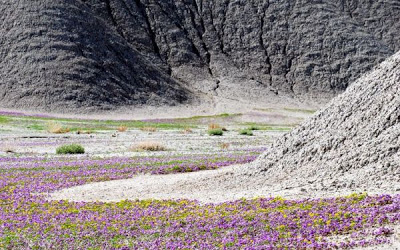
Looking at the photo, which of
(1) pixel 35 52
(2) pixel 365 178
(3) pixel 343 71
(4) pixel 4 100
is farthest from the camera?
(3) pixel 343 71

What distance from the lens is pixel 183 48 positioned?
3733 inches

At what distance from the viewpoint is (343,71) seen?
94125mm

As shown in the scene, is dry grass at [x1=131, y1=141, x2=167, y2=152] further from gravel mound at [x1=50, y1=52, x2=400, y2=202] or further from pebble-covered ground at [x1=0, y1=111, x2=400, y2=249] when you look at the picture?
pebble-covered ground at [x1=0, y1=111, x2=400, y2=249]

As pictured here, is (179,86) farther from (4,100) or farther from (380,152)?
(380,152)

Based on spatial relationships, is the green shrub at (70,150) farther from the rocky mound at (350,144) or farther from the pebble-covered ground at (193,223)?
the rocky mound at (350,144)

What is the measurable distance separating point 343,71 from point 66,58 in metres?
43.5

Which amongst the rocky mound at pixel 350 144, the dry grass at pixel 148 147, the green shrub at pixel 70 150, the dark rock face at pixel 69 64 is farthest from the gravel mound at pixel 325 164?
the dark rock face at pixel 69 64

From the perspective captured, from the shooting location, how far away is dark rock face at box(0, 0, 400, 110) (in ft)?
263

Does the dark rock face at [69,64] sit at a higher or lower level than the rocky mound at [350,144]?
higher

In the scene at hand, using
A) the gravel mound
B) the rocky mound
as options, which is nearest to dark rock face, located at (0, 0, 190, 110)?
the gravel mound

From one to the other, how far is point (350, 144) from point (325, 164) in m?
0.82

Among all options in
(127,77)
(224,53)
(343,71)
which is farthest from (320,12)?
(127,77)

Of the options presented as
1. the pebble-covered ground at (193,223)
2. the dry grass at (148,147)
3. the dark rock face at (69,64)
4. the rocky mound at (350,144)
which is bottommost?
the dry grass at (148,147)

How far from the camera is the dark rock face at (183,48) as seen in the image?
263 ft
